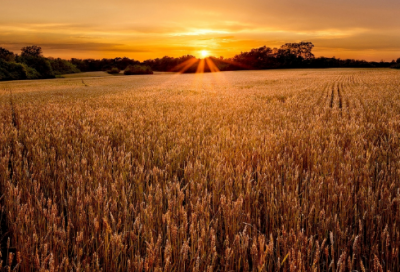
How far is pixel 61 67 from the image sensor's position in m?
75.1

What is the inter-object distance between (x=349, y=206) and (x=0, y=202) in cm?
295

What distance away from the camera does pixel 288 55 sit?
8806 centimetres

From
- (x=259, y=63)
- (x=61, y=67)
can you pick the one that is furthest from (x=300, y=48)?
(x=61, y=67)

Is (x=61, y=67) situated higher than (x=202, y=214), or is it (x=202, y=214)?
(x=61, y=67)

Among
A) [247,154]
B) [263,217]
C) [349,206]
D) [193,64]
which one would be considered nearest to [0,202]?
[263,217]

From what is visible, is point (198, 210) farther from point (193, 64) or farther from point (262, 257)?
point (193, 64)

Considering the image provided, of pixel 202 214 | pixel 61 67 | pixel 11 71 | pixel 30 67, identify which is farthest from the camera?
pixel 61 67

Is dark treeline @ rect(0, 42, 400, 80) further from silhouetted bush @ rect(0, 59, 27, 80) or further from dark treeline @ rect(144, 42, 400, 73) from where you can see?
silhouetted bush @ rect(0, 59, 27, 80)

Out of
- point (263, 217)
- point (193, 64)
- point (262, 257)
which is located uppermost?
point (193, 64)

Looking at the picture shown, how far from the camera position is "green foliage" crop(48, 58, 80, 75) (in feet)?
239

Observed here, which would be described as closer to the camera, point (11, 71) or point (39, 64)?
point (11, 71)

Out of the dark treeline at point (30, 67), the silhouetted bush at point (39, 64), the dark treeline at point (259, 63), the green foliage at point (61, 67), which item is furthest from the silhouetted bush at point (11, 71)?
the dark treeline at point (259, 63)

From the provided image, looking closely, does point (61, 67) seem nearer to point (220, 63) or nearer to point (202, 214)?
point (220, 63)

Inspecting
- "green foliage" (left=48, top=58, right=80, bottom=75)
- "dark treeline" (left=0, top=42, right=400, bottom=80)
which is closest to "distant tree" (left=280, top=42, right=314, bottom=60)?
"dark treeline" (left=0, top=42, right=400, bottom=80)
